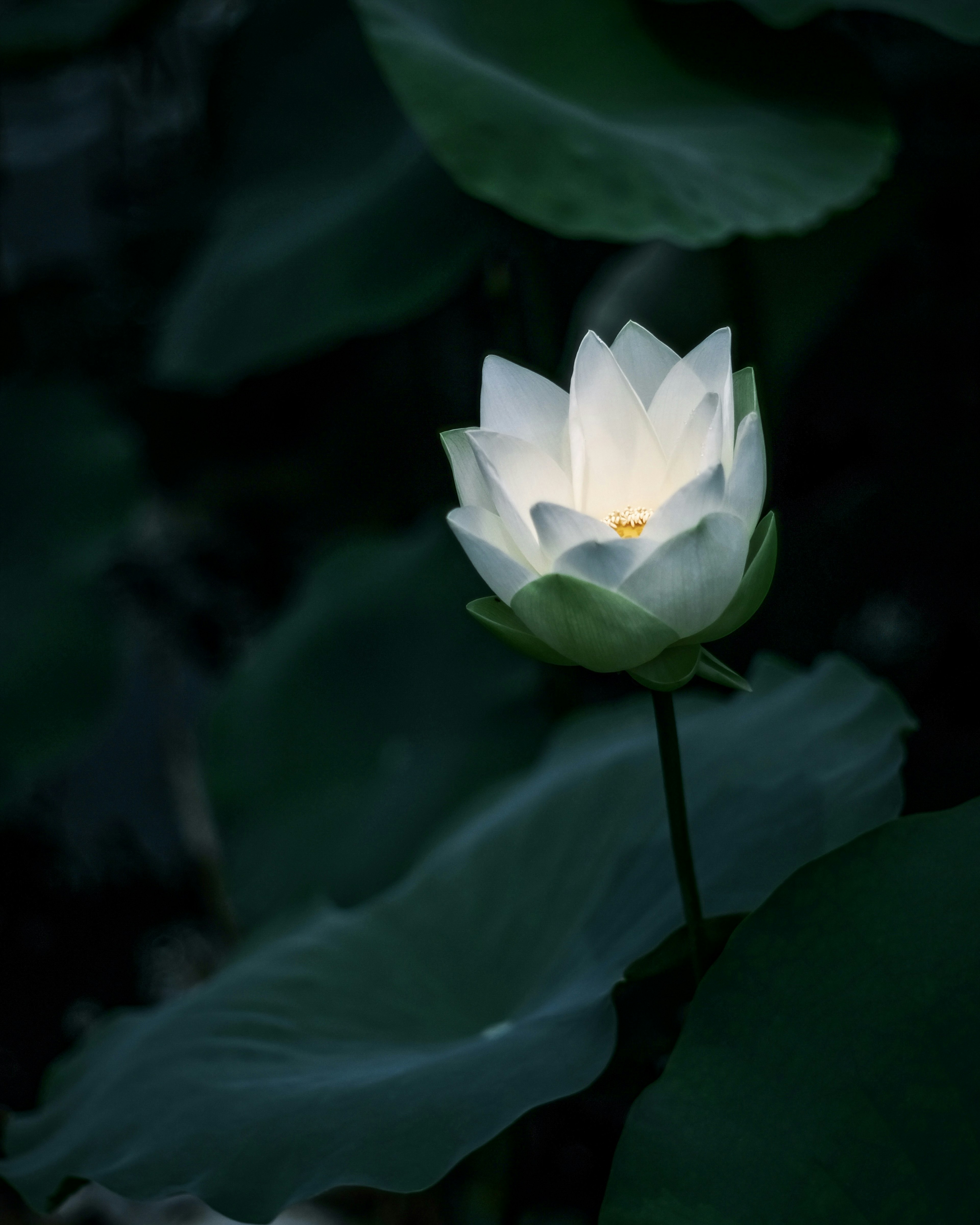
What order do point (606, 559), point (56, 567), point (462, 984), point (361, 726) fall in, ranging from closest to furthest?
point (606, 559)
point (462, 984)
point (361, 726)
point (56, 567)

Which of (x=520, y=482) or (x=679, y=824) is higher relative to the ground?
(x=520, y=482)

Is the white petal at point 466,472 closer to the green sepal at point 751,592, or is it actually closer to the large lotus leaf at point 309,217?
the green sepal at point 751,592

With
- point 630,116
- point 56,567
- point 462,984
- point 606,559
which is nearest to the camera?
point 606,559

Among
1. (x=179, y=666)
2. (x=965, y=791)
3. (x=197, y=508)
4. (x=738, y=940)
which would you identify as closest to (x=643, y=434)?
(x=738, y=940)

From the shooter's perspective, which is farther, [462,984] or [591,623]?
[462,984]

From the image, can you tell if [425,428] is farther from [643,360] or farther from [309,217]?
[643,360]

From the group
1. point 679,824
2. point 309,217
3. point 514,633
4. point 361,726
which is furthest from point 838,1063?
point 309,217

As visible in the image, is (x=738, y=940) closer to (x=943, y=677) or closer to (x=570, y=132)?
(x=570, y=132)
